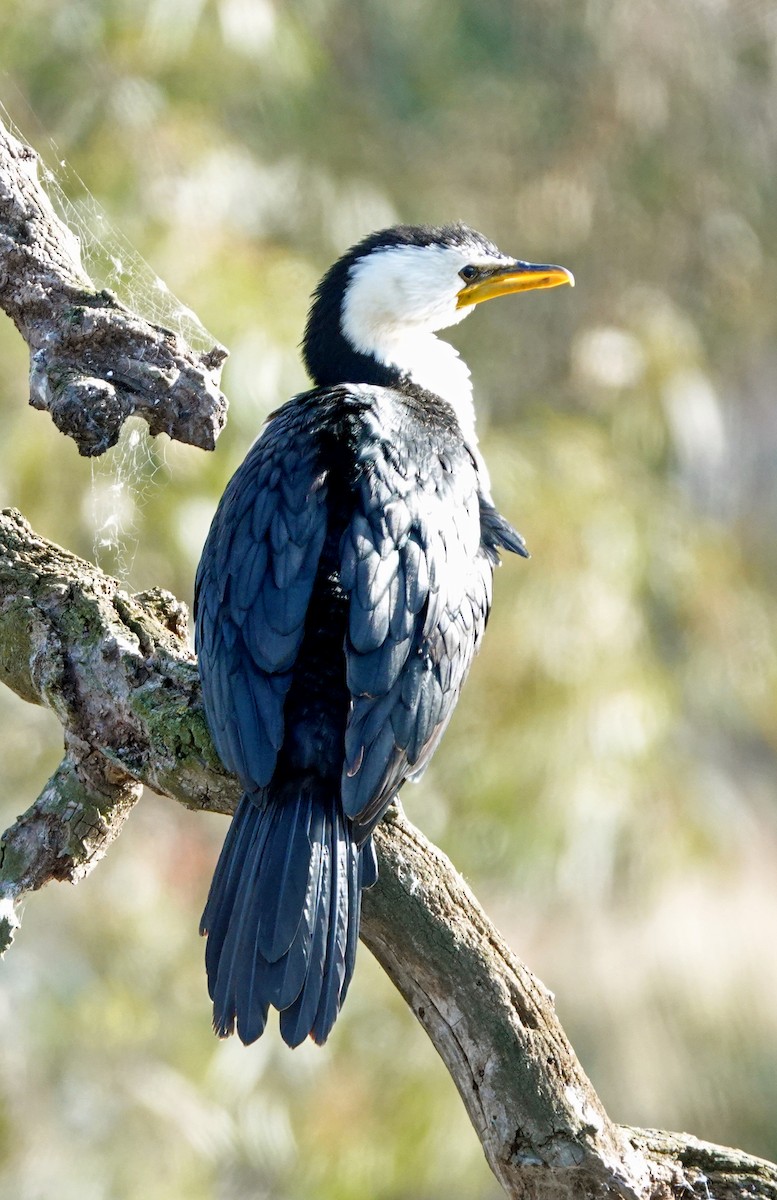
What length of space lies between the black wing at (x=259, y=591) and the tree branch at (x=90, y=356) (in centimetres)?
20

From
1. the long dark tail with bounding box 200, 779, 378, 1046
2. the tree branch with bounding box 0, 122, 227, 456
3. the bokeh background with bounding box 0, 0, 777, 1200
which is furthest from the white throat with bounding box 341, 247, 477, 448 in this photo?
the bokeh background with bounding box 0, 0, 777, 1200

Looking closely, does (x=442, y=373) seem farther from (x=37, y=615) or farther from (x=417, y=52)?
(x=417, y=52)

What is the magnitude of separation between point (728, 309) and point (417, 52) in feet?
5.48

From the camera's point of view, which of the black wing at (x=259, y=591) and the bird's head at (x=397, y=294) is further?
the bird's head at (x=397, y=294)

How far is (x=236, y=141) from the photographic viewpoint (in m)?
5.17

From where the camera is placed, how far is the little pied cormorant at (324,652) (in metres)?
1.83

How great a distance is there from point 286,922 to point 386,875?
0.49ft

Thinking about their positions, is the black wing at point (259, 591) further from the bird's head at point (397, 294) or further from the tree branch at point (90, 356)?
the bird's head at point (397, 294)

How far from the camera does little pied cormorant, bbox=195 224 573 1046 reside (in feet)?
6.02

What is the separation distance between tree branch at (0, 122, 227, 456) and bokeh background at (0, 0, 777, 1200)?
2.20 m

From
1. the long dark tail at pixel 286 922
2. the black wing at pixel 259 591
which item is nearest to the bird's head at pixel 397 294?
the black wing at pixel 259 591

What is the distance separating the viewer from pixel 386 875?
6.24ft

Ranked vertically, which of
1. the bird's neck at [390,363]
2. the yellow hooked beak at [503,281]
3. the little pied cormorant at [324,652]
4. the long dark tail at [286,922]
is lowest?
the long dark tail at [286,922]

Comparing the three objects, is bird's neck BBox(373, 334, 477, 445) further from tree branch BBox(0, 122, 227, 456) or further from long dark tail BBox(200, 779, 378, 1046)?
long dark tail BBox(200, 779, 378, 1046)
